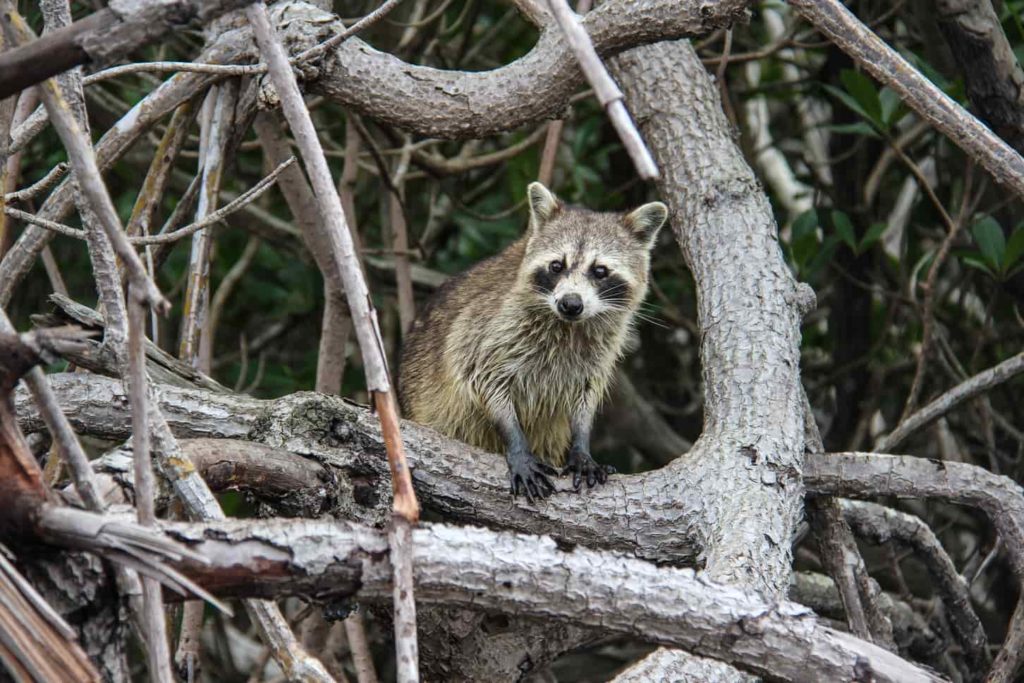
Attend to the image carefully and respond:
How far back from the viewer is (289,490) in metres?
3.79

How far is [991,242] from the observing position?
5586mm

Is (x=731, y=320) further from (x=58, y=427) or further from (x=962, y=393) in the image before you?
(x=58, y=427)

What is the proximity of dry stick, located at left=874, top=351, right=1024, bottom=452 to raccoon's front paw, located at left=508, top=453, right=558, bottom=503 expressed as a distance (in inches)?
73.6

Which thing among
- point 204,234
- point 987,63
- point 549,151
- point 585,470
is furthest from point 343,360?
point 987,63

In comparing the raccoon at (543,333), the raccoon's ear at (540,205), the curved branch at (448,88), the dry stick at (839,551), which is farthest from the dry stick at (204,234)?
the dry stick at (839,551)

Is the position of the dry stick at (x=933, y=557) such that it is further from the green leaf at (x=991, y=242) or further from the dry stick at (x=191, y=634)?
the dry stick at (x=191, y=634)

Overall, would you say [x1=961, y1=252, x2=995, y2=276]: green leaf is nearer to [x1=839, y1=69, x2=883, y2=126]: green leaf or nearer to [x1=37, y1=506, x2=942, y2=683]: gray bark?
[x1=839, y1=69, x2=883, y2=126]: green leaf

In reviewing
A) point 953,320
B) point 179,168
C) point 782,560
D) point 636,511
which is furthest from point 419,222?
Answer: point 782,560

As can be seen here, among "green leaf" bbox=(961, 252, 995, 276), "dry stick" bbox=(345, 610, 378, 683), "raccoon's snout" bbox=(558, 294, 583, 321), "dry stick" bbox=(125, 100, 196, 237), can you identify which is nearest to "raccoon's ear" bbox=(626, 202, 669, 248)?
"raccoon's snout" bbox=(558, 294, 583, 321)

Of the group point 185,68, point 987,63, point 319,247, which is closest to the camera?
point 185,68

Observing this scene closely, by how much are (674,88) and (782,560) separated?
2584 millimetres

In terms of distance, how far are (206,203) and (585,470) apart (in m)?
1.91

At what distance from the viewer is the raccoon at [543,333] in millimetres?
5387

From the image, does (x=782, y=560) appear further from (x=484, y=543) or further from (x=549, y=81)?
(x=549, y=81)
